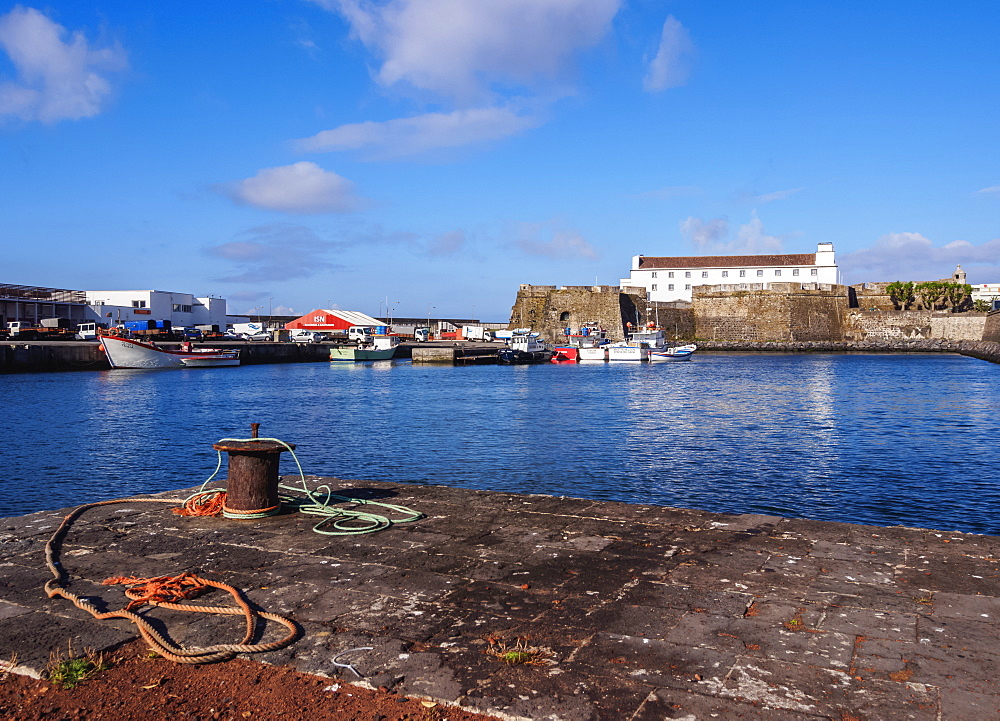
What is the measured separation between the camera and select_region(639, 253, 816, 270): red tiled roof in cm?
8575

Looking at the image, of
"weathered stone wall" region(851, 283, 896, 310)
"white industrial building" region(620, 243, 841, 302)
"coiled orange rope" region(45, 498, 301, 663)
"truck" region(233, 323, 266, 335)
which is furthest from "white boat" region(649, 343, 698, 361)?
"coiled orange rope" region(45, 498, 301, 663)

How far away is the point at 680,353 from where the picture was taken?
66.1 m

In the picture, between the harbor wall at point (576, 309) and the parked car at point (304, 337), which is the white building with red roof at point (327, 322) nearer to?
the parked car at point (304, 337)

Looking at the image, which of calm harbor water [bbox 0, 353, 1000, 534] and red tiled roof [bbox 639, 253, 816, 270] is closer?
calm harbor water [bbox 0, 353, 1000, 534]

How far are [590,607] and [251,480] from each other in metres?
3.94

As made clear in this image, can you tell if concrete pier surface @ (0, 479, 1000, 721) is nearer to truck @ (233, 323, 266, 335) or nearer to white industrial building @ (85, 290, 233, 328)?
white industrial building @ (85, 290, 233, 328)

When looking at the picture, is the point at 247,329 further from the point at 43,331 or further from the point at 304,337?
the point at 43,331

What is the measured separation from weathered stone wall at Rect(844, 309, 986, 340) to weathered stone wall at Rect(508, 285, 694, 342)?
63.8 ft

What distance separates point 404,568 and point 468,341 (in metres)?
85.6

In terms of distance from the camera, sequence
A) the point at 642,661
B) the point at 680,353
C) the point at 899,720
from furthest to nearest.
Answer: the point at 680,353
the point at 642,661
the point at 899,720

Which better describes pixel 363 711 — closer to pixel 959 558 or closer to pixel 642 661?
pixel 642 661

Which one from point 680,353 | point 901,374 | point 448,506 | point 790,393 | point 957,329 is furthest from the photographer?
point 957,329

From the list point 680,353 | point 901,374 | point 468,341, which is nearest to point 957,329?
point 680,353

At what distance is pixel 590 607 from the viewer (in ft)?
15.9
